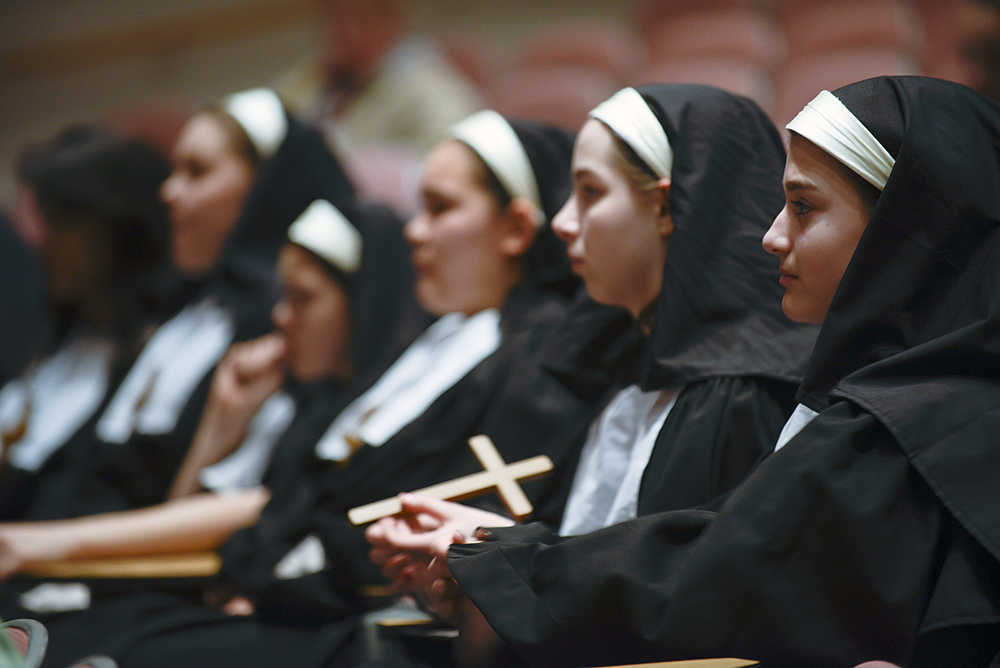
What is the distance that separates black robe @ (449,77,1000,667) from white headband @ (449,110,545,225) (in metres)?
0.99

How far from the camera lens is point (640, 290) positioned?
1.86 meters

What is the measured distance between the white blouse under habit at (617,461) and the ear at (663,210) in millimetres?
265

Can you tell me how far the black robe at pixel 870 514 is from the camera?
4.07 ft

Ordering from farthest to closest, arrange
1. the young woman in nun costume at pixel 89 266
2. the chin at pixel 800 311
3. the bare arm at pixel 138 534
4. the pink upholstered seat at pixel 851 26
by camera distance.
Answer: the pink upholstered seat at pixel 851 26 → the young woman in nun costume at pixel 89 266 → the bare arm at pixel 138 534 → the chin at pixel 800 311

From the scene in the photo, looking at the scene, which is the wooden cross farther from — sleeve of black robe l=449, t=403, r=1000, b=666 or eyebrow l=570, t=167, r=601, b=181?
eyebrow l=570, t=167, r=601, b=181

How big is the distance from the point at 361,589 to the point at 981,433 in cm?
131

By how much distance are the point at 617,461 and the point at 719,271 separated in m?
0.37

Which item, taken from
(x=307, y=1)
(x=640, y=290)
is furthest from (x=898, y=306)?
(x=307, y=1)

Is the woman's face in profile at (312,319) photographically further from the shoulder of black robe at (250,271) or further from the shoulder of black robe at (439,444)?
the shoulder of black robe at (439,444)

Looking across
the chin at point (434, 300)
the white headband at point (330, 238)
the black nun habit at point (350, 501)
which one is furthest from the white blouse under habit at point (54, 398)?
the chin at point (434, 300)

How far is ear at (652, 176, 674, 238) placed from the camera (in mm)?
1814

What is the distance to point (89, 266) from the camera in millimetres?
3586

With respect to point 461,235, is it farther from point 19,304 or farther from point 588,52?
point 588,52

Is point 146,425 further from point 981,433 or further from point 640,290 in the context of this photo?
point 981,433
